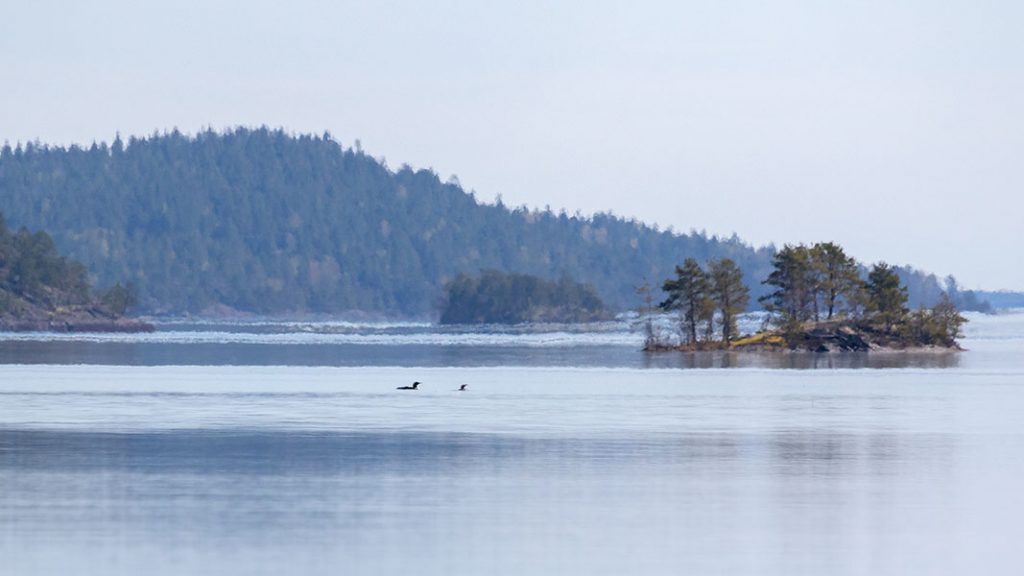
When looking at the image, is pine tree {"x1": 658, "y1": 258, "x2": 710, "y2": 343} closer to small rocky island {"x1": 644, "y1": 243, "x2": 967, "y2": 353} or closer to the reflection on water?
small rocky island {"x1": 644, "y1": 243, "x2": 967, "y2": 353}

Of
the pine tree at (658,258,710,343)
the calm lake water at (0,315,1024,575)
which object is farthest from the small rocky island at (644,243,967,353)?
the calm lake water at (0,315,1024,575)

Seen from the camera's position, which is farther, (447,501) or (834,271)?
(834,271)

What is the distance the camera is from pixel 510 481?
2778cm

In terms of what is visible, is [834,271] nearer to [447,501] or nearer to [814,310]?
[814,310]

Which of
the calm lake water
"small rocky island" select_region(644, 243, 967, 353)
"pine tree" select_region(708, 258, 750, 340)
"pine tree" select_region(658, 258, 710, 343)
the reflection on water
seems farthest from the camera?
"pine tree" select_region(658, 258, 710, 343)

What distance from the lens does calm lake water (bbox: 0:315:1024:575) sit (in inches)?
810

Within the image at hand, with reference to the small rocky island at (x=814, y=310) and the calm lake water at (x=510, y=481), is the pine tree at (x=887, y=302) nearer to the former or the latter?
the small rocky island at (x=814, y=310)

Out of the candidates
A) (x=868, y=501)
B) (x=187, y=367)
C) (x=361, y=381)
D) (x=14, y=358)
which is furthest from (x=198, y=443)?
(x=14, y=358)

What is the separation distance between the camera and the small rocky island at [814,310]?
107438mm

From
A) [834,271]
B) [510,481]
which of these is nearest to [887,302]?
[834,271]

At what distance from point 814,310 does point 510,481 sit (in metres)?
87.3

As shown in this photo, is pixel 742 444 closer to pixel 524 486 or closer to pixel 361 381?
pixel 524 486

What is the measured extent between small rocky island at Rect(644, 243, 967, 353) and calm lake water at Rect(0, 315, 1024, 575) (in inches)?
2039

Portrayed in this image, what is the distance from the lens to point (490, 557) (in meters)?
20.5
